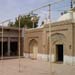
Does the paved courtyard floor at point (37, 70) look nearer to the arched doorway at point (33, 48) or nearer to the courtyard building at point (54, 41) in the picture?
the courtyard building at point (54, 41)

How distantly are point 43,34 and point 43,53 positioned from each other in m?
2.30

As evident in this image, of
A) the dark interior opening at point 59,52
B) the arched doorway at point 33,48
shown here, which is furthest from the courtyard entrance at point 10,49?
the dark interior opening at point 59,52

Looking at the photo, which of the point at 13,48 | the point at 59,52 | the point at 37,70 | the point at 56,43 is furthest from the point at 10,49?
the point at 37,70

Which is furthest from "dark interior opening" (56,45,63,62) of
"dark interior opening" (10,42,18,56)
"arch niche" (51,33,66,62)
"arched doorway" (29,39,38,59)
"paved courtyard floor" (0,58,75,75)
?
"dark interior opening" (10,42,18,56)

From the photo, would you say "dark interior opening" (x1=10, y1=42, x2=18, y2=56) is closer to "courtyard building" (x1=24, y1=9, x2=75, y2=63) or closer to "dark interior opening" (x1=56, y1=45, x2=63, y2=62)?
"courtyard building" (x1=24, y1=9, x2=75, y2=63)

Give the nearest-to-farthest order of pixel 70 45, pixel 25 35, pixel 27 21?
1. pixel 70 45
2. pixel 25 35
3. pixel 27 21

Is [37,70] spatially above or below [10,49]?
below

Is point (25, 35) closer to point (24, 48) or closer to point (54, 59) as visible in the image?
point (24, 48)

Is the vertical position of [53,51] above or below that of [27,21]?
below

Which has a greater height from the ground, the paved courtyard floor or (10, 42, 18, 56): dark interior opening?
(10, 42, 18, 56): dark interior opening

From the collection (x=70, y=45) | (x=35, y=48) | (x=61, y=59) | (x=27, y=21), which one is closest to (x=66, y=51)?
(x=70, y=45)

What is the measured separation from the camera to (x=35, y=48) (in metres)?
31.1

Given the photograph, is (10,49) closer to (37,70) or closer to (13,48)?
(13,48)

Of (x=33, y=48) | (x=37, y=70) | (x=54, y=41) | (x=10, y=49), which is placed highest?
(x=54, y=41)
